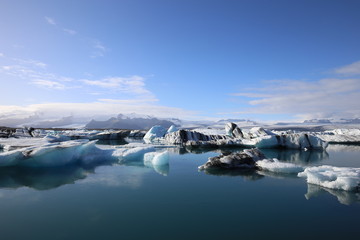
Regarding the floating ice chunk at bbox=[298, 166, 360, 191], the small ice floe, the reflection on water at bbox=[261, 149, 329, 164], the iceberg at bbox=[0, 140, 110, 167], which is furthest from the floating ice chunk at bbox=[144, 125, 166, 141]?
the floating ice chunk at bbox=[298, 166, 360, 191]

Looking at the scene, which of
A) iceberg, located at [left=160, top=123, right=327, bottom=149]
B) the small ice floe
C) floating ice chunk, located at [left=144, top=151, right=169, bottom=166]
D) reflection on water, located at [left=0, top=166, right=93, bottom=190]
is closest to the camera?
reflection on water, located at [left=0, top=166, right=93, bottom=190]

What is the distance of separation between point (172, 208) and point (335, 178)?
4.24 metres

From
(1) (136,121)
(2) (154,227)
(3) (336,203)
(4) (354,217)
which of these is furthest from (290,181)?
(1) (136,121)

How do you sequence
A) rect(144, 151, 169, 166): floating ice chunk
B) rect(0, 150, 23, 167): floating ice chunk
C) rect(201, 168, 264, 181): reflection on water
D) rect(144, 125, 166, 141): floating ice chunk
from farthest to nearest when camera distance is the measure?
rect(144, 125, 166, 141): floating ice chunk → rect(144, 151, 169, 166): floating ice chunk → rect(0, 150, 23, 167): floating ice chunk → rect(201, 168, 264, 181): reflection on water

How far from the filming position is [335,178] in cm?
566

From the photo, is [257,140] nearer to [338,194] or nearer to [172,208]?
[338,194]

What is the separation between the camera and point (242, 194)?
16.7 ft

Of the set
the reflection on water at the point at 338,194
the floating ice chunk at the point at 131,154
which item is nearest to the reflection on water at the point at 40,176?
the floating ice chunk at the point at 131,154

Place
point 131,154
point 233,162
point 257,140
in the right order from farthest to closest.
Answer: point 257,140, point 131,154, point 233,162

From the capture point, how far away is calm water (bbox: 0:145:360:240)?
3258 millimetres

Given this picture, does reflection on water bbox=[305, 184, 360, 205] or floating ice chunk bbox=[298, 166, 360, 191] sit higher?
floating ice chunk bbox=[298, 166, 360, 191]

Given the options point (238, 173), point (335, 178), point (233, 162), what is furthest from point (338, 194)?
point (233, 162)

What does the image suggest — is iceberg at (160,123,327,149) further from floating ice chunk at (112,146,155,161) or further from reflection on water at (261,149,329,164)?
floating ice chunk at (112,146,155,161)

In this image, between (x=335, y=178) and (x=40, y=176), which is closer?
(x=335, y=178)
